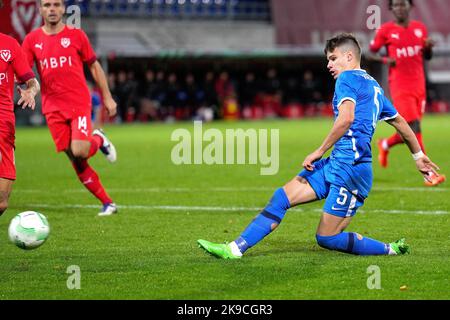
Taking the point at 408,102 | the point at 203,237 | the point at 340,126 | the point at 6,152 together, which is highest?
the point at 340,126

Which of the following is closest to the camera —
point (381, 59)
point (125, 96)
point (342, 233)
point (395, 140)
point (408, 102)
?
point (342, 233)

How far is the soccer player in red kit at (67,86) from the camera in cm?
1033

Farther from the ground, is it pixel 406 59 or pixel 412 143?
pixel 406 59

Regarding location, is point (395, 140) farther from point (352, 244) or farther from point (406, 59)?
point (352, 244)

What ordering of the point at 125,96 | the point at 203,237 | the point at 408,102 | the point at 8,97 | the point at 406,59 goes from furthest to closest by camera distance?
the point at 125,96, the point at 406,59, the point at 408,102, the point at 203,237, the point at 8,97

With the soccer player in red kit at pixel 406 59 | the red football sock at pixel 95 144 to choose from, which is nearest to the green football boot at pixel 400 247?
the red football sock at pixel 95 144

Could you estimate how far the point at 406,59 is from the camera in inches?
533

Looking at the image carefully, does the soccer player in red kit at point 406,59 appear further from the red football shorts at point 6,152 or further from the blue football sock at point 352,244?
the red football shorts at point 6,152

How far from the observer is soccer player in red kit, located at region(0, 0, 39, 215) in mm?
7809

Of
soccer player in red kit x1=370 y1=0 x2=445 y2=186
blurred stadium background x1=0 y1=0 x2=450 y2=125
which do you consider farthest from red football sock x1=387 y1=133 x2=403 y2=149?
blurred stadium background x1=0 y1=0 x2=450 y2=125

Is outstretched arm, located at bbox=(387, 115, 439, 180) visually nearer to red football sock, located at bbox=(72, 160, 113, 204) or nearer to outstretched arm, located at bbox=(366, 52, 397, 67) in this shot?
red football sock, located at bbox=(72, 160, 113, 204)

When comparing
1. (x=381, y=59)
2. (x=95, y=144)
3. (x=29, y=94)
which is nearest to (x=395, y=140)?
(x=381, y=59)

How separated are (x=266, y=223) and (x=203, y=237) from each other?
1536 millimetres

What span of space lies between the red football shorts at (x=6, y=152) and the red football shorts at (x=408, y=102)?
277 inches
